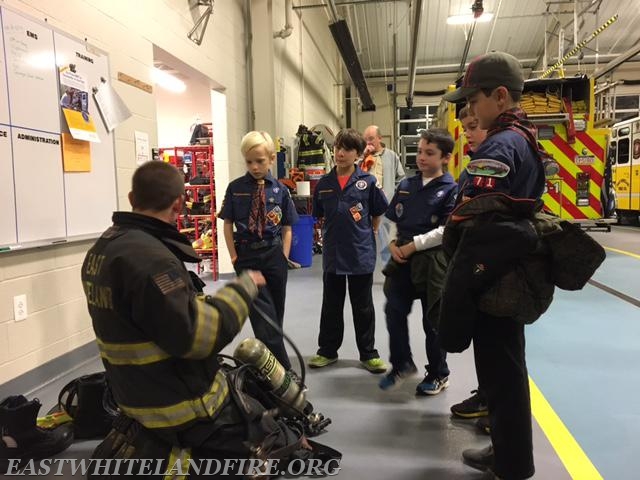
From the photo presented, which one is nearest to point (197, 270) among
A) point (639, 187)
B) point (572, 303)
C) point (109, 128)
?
point (109, 128)

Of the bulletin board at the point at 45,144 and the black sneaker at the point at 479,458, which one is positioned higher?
the bulletin board at the point at 45,144

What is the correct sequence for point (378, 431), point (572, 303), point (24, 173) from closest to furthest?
point (378, 431) < point (24, 173) < point (572, 303)

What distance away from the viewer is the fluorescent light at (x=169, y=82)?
7.98 metres

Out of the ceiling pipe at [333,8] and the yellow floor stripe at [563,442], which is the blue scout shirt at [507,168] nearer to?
the yellow floor stripe at [563,442]

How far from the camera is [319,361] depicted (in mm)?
3068

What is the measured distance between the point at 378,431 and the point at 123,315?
1.43m

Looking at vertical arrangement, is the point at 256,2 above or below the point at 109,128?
above

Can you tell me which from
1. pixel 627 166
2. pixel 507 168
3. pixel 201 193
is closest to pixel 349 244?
pixel 507 168

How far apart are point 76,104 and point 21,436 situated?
6.89ft

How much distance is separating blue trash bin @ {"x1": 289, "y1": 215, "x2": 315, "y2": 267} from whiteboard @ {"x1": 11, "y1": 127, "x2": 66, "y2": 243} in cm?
384

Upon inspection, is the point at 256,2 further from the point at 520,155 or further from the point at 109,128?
the point at 520,155

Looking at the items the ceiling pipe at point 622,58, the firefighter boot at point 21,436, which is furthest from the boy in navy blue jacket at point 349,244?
the ceiling pipe at point 622,58

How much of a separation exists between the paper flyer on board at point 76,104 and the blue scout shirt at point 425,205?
2206mm

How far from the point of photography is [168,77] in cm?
822
